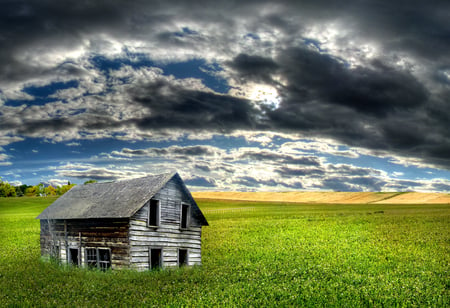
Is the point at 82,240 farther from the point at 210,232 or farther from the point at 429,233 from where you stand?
the point at 429,233

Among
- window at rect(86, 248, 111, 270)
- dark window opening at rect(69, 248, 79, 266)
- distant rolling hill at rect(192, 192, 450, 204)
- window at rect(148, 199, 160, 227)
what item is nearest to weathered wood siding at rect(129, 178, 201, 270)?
window at rect(148, 199, 160, 227)

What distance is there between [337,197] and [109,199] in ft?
366

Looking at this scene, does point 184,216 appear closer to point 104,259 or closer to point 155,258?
point 155,258

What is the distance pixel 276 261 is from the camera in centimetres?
3159

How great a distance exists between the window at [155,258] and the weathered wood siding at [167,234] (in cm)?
31

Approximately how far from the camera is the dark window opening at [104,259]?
26.4 metres

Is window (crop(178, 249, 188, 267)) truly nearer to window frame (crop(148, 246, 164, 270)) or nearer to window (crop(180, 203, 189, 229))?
window (crop(180, 203, 189, 229))

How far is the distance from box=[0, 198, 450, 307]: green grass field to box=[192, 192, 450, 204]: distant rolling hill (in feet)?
251

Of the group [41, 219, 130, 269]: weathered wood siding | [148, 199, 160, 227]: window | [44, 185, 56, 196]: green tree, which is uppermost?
[44, 185, 56, 196]: green tree

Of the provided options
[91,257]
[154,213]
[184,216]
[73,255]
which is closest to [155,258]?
[154,213]

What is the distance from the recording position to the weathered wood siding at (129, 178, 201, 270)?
25953 mm

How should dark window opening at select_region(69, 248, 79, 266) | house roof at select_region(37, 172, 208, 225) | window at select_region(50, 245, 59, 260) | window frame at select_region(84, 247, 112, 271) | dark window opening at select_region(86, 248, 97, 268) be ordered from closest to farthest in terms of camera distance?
window frame at select_region(84, 247, 112, 271) < house roof at select_region(37, 172, 208, 225) < dark window opening at select_region(86, 248, 97, 268) < dark window opening at select_region(69, 248, 79, 266) < window at select_region(50, 245, 59, 260)

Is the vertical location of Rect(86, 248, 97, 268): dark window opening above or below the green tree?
below

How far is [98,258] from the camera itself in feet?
87.5
